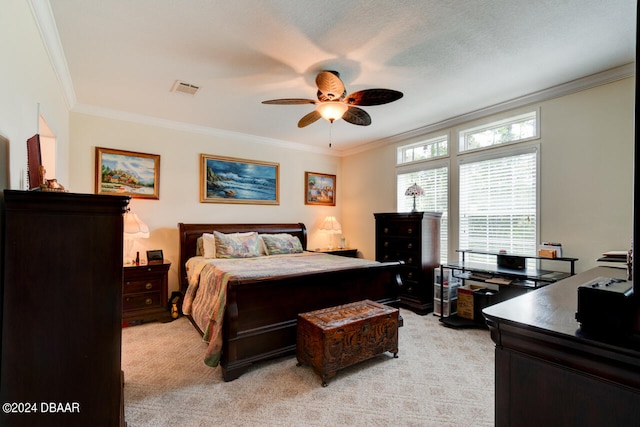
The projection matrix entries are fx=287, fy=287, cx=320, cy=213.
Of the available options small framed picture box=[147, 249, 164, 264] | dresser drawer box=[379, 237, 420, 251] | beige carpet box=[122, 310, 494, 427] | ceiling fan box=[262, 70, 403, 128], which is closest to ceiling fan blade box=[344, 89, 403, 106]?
ceiling fan box=[262, 70, 403, 128]

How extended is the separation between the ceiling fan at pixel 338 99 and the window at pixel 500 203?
6.22ft

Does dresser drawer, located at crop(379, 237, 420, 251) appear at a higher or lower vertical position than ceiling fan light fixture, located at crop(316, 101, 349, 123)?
lower

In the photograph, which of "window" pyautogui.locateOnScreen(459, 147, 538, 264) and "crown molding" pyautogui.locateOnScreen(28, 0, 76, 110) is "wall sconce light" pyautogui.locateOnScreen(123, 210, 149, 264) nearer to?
"crown molding" pyautogui.locateOnScreen(28, 0, 76, 110)

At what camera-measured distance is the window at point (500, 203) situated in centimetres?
339

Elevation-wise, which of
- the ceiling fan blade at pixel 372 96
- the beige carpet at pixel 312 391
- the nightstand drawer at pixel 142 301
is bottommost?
Result: the beige carpet at pixel 312 391

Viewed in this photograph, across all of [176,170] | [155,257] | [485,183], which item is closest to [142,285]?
[155,257]

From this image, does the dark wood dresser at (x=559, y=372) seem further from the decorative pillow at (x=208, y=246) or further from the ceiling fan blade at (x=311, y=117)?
the decorative pillow at (x=208, y=246)

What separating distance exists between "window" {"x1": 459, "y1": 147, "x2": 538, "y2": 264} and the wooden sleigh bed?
1.34 m

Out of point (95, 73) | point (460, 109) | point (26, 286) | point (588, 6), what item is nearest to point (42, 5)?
point (95, 73)

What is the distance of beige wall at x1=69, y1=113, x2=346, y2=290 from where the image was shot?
12.2 feet

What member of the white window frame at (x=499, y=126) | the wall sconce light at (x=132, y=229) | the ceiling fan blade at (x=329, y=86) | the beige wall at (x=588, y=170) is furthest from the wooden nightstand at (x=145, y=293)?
the beige wall at (x=588, y=170)

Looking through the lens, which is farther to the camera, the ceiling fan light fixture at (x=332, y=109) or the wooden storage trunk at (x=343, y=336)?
the ceiling fan light fixture at (x=332, y=109)

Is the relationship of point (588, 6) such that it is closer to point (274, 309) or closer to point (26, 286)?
point (274, 309)

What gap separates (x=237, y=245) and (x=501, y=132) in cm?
383
